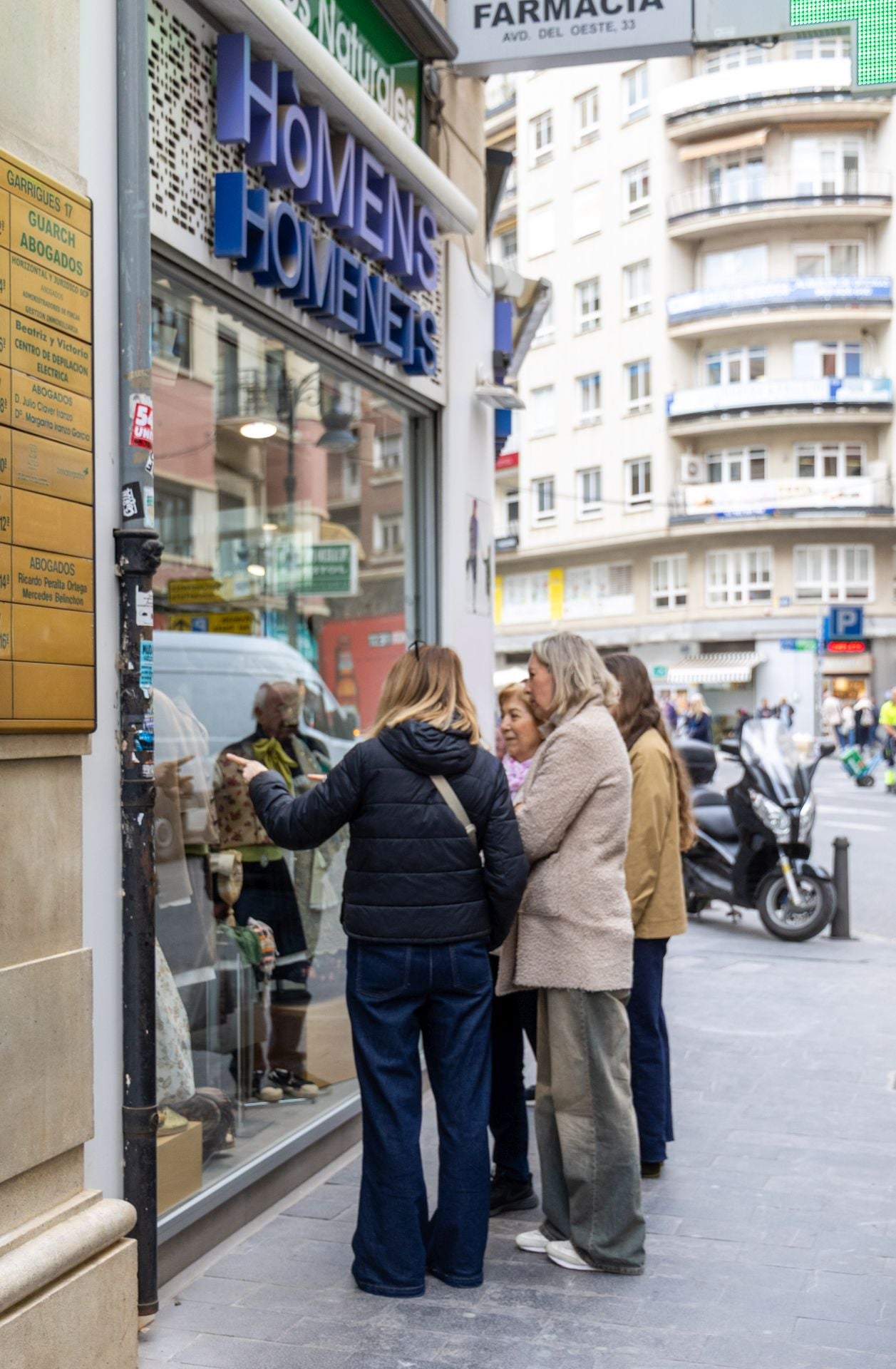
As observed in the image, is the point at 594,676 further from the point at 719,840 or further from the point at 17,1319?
the point at 719,840

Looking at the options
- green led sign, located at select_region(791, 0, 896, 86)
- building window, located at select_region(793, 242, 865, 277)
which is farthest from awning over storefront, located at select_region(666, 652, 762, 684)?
green led sign, located at select_region(791, 0, 896, 86)

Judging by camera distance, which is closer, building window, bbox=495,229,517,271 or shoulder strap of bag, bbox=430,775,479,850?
shoulder strap of bag, bbox=430,775,479,850

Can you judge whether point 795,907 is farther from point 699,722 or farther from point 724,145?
point 724,145

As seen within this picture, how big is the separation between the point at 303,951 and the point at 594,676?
7.53 feet

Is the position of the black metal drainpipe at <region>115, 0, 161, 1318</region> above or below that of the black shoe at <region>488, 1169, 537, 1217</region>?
above

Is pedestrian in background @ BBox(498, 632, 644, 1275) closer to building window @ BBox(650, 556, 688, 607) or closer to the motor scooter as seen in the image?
the motor scooter

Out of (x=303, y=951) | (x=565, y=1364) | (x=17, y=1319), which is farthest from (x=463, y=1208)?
(x=303, y=951)

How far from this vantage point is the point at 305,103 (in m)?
5.53

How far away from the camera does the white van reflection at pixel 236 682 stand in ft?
22.0

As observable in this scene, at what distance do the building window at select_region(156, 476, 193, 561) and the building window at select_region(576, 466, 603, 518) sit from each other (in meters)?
41.6

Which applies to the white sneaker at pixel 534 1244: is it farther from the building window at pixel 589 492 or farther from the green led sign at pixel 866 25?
the building window at pixel 589 492

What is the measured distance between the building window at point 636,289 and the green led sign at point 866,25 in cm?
4319

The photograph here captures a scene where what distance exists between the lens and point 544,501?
51969 millimetres

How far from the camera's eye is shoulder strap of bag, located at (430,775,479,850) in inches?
171
